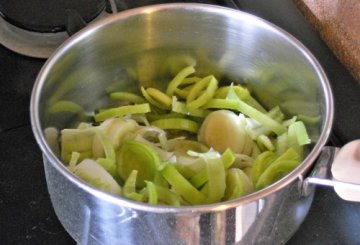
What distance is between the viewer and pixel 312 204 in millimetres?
689

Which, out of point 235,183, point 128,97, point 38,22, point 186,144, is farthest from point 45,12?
point 235,183

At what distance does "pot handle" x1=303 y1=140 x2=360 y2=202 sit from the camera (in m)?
0.58

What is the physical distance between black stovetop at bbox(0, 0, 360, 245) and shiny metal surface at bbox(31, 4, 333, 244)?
0.15 feet

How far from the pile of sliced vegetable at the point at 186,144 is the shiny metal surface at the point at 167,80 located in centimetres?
2

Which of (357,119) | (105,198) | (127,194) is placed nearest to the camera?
(105,198)

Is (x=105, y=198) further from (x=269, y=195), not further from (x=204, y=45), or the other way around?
(x=204, y=45)

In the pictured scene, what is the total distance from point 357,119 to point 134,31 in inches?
11.2

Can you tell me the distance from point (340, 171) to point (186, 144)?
21 cm

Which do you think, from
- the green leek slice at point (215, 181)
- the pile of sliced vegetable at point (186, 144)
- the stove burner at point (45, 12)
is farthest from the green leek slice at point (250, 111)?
the stove burner at point (45, 12)

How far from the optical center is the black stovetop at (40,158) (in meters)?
0.66

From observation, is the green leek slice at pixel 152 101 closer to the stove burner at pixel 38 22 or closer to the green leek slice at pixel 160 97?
the green leek slice at pixel 160 97

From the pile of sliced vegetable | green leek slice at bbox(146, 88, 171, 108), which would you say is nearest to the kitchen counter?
the pile of sliced vegetable

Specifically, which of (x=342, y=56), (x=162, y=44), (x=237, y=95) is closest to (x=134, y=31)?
(x=162, y=44)

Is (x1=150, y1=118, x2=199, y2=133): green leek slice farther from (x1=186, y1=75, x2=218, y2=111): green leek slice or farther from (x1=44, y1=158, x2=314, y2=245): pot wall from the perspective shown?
(x1=44, y1=158, x2=314, y2=245): pot wall
